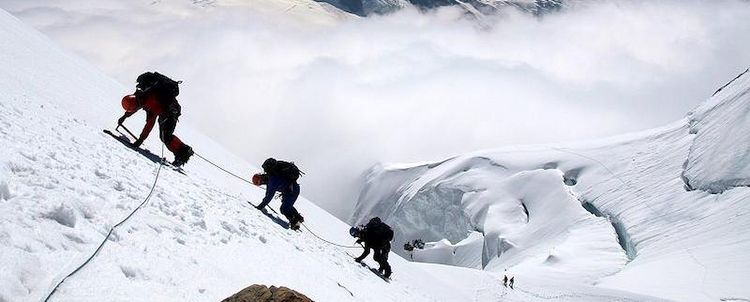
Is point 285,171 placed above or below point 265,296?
below

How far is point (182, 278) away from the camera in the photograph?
545cm

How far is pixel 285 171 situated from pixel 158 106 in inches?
133

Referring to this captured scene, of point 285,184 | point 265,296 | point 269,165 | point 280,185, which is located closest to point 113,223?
point 265,296

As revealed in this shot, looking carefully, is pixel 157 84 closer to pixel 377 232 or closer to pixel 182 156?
pixel 182 156

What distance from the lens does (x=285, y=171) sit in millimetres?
13250

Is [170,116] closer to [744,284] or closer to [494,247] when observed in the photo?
[744,284]

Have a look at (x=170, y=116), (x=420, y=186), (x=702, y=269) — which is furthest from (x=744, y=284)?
(x=420, y=186)

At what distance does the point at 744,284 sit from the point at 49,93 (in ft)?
120

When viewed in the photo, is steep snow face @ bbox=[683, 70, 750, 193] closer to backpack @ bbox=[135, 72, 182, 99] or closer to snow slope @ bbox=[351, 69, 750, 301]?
snow slope @ bbox=[351, 69, 750, 301]

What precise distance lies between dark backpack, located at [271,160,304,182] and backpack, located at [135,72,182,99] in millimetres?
3128

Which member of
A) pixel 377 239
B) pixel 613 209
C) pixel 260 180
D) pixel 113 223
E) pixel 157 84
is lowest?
pixel 613 209

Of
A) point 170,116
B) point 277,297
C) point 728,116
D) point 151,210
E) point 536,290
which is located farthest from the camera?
point 728,116

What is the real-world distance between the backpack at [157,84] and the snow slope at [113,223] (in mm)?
1243

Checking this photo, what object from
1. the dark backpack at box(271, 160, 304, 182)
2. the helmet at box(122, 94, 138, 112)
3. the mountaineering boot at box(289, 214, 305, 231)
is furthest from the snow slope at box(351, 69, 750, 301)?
the helmet at box(122, 94, 138, 112)
